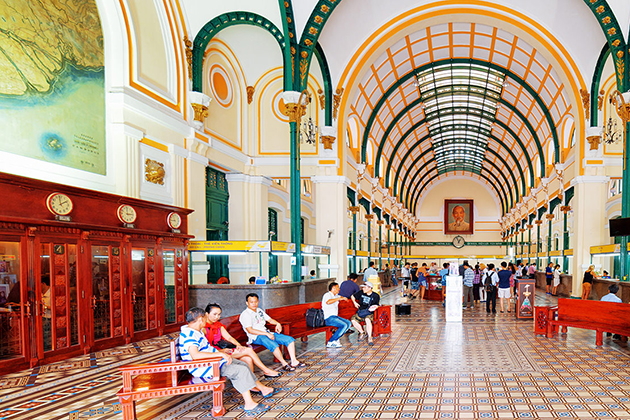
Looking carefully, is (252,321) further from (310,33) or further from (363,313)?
(310,33)

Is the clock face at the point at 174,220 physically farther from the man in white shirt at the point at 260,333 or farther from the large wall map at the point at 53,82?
the man in white shirt at the point at 260,333

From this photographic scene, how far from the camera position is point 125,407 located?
4.41 meters

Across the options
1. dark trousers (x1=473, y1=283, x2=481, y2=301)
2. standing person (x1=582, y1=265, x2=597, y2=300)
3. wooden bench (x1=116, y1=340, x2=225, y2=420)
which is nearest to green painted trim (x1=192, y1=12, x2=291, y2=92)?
wooden bench (x1=116, y1=340, x2=225, y2=420)

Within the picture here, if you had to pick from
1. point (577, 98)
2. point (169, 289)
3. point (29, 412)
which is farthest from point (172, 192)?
point (577, 98)

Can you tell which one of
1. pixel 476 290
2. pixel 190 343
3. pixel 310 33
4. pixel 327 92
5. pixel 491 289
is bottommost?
pixel 476 290

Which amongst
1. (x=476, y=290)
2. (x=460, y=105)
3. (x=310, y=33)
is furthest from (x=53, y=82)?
(x=460, y=105)

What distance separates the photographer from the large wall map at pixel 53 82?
6.91 m

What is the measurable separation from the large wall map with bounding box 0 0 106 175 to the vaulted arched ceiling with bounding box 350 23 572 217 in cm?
1181

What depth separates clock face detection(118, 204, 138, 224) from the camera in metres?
8.64

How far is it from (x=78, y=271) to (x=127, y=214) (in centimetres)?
153

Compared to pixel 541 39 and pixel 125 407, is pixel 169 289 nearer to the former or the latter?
pixel 125 407

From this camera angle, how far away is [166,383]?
15.5ft

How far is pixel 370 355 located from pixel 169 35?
319 inches

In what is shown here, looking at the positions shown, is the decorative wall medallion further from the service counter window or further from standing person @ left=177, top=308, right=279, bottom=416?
standing person @ left=177, top=308, right=279, bottom=416
